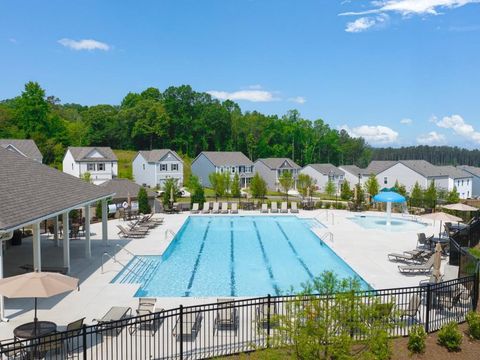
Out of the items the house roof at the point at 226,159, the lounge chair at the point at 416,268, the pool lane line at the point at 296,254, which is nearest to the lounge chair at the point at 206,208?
the pool lane line at the point at 296,254

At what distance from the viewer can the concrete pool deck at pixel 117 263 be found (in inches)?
512

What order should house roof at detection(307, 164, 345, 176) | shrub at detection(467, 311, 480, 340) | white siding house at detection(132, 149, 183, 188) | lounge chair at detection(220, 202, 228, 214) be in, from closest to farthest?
shrub at detection(467, 311, 480, 340) < lounge chair at detection(220, 202, 228, 214) < white siding house at detection(132, 149, 183, 188) < house roof at detection(307, 164, 345, 176)

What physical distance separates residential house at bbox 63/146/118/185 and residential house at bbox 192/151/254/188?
14.0 meters

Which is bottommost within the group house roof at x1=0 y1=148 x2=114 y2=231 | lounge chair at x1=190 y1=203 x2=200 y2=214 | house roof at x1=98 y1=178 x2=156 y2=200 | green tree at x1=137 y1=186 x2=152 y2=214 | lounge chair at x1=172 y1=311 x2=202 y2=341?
lounge chair at x1=172 y1=311 x2=202 y2=341

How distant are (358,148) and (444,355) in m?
128

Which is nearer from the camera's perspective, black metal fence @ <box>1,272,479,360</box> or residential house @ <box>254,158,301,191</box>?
black metal fence @ <box>1,272,479,360</box>

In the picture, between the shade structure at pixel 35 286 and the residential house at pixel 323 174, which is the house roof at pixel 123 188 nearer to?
the shade structure at pixel 35 286

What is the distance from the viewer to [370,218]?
3591 cm

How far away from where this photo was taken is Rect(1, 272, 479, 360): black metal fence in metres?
9.02

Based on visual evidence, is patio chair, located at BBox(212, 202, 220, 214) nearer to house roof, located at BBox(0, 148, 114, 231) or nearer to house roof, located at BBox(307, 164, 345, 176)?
house roof, located at BBox(0, 148, 114, 231)

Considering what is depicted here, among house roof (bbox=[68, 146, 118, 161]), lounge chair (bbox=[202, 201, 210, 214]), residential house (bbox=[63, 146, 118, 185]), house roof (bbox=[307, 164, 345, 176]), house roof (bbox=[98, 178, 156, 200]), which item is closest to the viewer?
house roof (bbox=[98, 178, 156, 200])

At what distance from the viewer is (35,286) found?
9.70 metres

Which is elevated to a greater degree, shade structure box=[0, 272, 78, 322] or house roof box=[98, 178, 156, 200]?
house roof box=[98, 178, 156, 200]

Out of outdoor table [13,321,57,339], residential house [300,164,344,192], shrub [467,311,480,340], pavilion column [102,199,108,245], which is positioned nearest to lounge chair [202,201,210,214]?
pavilion column [102,199,108,245]
